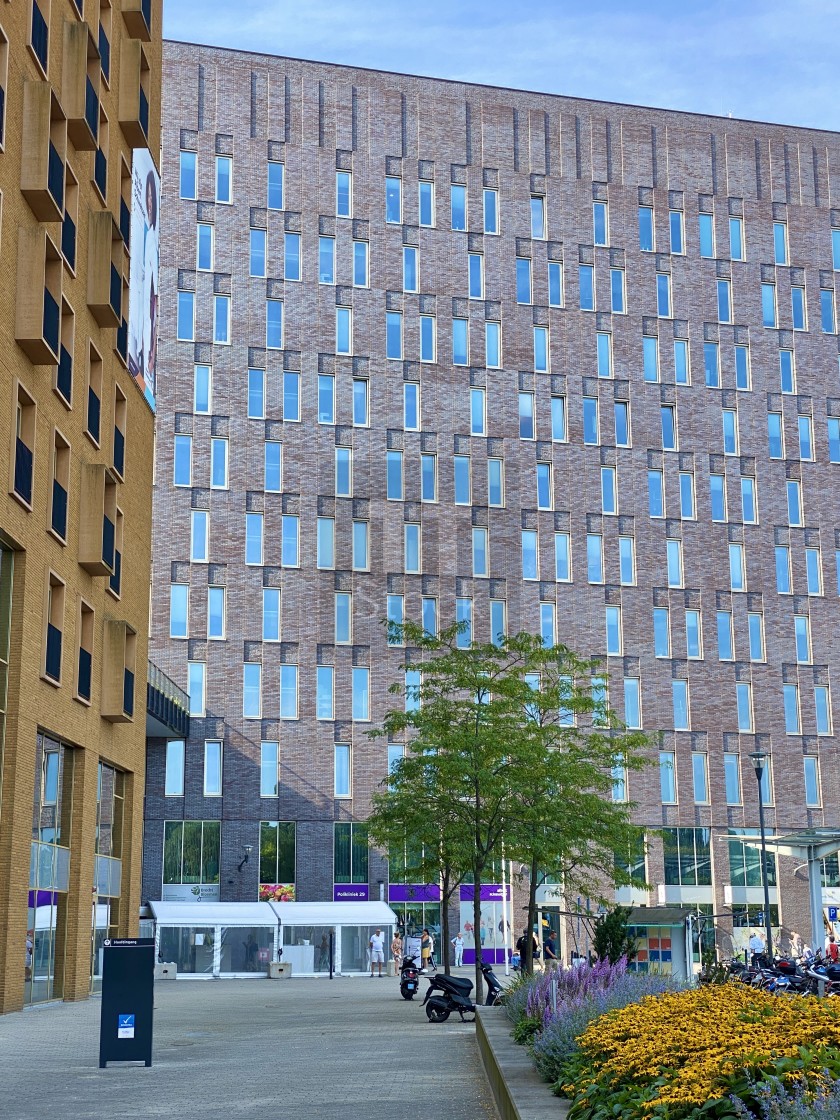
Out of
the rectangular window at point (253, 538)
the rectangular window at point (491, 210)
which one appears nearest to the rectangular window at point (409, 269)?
the rectangular window at point (491, 210)

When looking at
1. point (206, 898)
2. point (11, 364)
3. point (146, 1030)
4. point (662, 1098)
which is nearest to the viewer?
point (662, 1098)

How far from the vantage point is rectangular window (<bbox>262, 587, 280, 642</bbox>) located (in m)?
68.2

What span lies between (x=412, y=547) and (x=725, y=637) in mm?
17037

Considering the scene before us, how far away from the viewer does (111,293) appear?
118 ft

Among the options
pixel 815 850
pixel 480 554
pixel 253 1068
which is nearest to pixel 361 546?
pixel 480 554

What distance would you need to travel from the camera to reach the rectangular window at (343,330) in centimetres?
7225

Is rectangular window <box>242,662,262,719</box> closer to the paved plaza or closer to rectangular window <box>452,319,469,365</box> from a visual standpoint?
rectangular window <box>452,319,469,365</box>

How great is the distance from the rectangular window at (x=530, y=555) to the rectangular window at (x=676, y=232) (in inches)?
707

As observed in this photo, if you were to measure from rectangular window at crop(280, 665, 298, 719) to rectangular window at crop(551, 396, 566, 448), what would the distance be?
58.9 feet

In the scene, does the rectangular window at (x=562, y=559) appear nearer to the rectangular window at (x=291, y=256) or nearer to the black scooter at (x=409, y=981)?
the rectangular window at (x=291, y=256)

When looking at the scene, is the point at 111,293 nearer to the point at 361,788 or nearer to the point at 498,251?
the point at 361,788

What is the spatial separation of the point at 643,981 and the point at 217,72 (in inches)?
2577

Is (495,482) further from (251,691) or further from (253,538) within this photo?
(251,691)

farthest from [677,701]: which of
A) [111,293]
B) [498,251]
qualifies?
[111,293]
